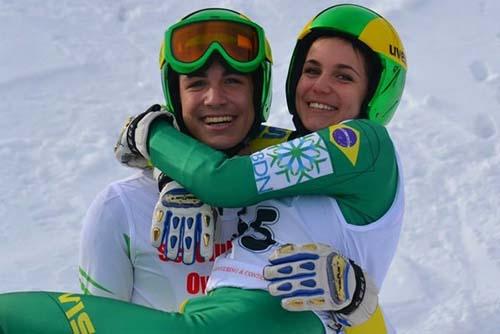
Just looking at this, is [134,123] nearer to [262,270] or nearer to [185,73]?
[185,73]

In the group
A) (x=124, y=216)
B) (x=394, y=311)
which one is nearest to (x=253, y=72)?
(x=124, y=216)

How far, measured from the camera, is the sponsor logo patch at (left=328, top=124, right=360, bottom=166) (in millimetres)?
3391

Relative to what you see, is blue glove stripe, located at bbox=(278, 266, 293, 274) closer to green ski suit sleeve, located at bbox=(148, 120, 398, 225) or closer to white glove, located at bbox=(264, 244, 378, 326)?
white glove, located at bbox=(264, 244, 378, 326)

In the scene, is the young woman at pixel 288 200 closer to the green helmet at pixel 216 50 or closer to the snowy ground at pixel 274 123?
the green helmet at pixel 216 50

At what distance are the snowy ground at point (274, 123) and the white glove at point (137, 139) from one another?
232 cm

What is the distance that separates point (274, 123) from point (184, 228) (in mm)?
4228

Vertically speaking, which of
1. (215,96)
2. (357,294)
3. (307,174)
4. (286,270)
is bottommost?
(357,294)

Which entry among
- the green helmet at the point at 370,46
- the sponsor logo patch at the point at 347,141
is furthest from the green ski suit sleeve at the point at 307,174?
the green helmet at the point at 370,46

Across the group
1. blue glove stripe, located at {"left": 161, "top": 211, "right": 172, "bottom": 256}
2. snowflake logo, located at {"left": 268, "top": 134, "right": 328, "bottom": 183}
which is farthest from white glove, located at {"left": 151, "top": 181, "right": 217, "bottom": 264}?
snowflake logo, located at {"left": 268, "top": 134, "right": 328, "bottom": 183}

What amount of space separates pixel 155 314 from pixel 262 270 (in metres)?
0.47

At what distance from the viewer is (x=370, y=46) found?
3.93 meters

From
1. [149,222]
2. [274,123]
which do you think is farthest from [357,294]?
[274,123]

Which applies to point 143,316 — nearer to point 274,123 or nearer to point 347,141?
point 347,141

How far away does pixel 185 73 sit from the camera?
3770mm
